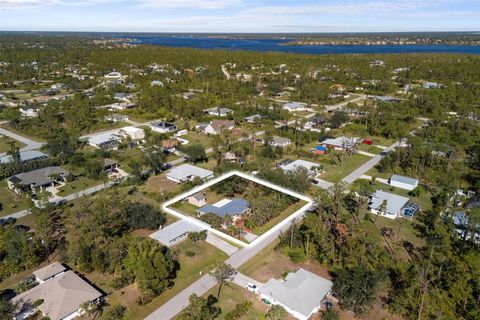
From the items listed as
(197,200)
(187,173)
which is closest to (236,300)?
(197,200)

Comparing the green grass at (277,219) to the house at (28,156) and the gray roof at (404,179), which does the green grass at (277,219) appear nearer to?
the gray roof at (404,179)

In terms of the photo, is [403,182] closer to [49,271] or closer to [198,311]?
[198,311]

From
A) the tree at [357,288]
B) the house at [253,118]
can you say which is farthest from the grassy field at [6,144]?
the tree at [357,288]

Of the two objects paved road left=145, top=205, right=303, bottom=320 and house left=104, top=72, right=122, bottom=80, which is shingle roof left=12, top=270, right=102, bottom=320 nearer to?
paved road left=145, top=205, right=303, bottom=320

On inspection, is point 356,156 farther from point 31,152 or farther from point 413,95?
point 31,152

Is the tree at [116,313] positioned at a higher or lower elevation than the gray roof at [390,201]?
lower
